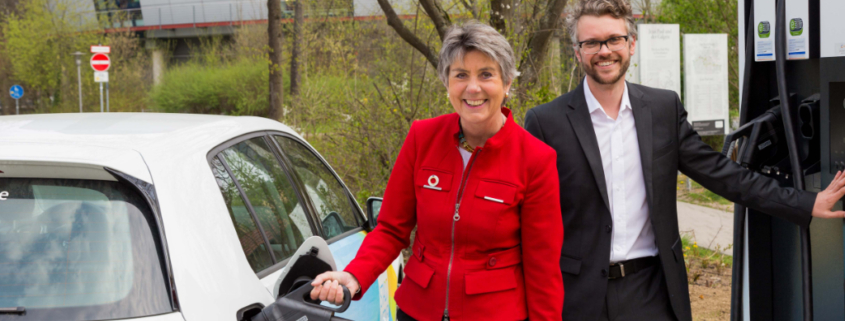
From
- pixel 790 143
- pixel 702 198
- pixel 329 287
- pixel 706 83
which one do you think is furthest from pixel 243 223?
pixel 702 198

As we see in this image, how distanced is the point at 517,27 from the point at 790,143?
4627 millimetres

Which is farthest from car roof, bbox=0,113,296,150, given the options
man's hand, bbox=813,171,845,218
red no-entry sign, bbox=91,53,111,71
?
red no-entry sign, bbox=91,53,111,71

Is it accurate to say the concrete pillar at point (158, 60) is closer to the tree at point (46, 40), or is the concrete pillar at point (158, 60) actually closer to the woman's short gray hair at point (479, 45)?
the tree at point (46, 40)

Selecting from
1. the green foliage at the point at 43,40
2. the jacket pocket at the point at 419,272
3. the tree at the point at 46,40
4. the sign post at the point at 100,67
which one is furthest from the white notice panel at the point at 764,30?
the green foliage at the point at 43,40

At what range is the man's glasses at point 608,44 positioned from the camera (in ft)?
8.45

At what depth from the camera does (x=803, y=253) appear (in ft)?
8.47

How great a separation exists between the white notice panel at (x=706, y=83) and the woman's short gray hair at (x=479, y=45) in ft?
22.6

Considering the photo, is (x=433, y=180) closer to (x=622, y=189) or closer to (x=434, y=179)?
(x=434, y=179)

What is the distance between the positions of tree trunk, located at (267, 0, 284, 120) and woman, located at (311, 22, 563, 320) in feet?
35.6

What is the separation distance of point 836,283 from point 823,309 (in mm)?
145

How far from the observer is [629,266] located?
2.59 metres

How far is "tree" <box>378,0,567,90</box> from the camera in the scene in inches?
262

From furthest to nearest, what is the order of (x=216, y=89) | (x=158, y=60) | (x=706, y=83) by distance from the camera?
(x=158, y=60) → (x=216, y=89) → (x=706, y=83)

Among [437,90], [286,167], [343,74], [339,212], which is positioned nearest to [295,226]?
[286,167]
